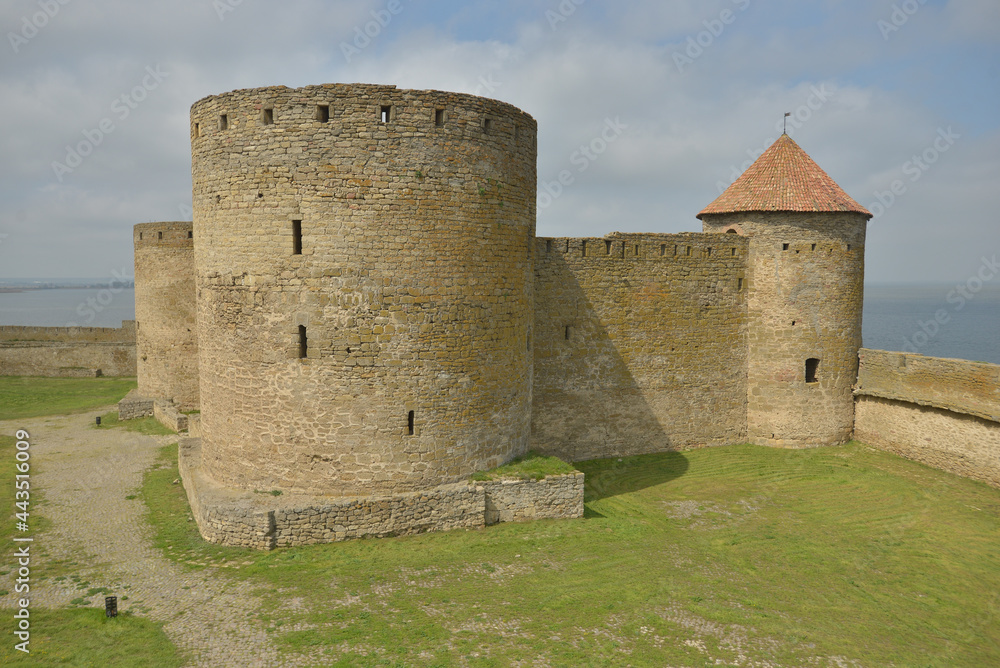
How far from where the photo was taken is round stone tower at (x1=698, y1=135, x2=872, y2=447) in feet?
53.1

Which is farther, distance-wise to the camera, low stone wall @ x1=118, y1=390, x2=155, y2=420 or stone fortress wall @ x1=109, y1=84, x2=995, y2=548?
low stone wall @ x1=118, y1=390, x2=155, y2=420

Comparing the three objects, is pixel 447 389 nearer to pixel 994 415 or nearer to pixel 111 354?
pixel 994 415

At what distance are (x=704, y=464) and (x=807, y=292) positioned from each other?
534cm

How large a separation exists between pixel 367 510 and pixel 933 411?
13725 millimetres

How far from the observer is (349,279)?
33.5 ft

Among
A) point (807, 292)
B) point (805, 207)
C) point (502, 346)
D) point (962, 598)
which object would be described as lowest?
point (962, 598)

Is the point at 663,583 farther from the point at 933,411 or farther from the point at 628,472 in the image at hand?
the point at 933,411

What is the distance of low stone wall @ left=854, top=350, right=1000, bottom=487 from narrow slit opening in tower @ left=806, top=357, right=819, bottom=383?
51.6 inches

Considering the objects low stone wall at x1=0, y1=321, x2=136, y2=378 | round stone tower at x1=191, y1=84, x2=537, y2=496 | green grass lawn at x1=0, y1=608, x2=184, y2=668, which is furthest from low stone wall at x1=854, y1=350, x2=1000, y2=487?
low stone wall at x1=0, y1=321, x2=136, y2=378

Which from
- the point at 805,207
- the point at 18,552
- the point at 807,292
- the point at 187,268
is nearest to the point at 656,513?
the point at 807,292

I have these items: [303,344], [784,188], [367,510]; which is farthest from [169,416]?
[784,188]

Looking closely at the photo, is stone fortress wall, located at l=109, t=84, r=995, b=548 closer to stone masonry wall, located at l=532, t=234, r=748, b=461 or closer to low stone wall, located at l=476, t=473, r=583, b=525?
low stone wall, located at l=476, t=473, r=583, b=525

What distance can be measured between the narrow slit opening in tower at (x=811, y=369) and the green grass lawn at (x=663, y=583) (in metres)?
3.83

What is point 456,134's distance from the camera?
10.6 meters
